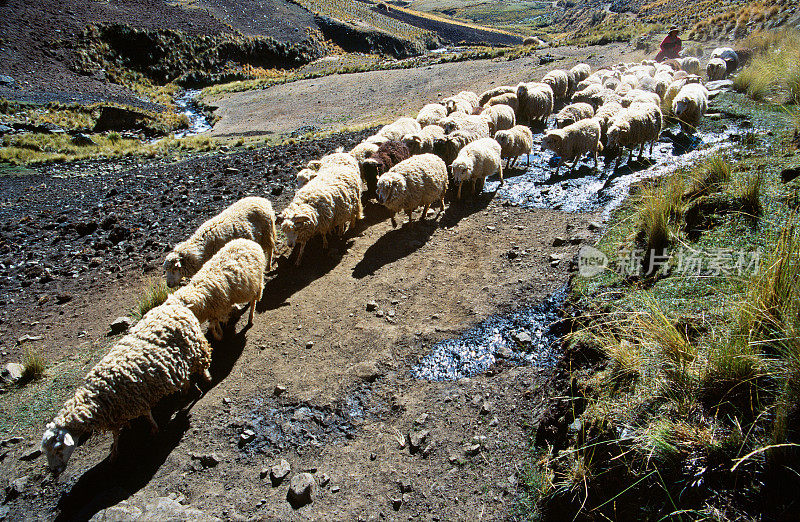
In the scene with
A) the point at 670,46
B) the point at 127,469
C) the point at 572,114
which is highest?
the point at 670,46

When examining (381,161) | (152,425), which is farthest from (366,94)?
(152,425)

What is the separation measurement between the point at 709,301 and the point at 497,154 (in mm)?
6369

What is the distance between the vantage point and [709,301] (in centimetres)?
416

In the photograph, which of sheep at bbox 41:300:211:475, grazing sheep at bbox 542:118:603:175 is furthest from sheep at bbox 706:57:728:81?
sheep at bbox 41:300:211:475

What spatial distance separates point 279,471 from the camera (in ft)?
14.0

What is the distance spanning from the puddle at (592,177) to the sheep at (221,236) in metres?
5.04

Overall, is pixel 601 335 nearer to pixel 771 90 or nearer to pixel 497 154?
pixel 497 154

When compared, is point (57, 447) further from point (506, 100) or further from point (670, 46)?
point (670, 46)

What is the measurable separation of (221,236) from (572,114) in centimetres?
1015

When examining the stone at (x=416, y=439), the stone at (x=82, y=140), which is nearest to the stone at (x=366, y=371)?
the stone at (x=416, y=439)

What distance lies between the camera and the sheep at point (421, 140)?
34.6 feet

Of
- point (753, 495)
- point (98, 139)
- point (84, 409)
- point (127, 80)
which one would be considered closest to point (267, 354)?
point (84, 409)

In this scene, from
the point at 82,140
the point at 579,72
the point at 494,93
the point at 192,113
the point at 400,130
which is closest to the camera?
the point at 400,130

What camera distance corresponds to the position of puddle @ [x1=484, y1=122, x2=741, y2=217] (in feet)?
28.0
